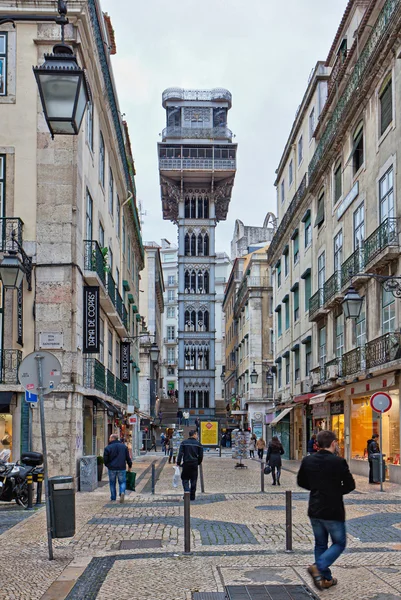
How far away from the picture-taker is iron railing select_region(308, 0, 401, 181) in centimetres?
2327

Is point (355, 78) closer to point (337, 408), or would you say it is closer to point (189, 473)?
point (337, 408)

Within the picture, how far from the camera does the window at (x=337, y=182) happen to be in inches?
1226

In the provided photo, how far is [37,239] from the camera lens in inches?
802

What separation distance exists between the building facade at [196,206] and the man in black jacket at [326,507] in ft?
241

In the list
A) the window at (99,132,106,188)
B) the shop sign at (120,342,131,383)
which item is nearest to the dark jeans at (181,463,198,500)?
the window at (99,132,106,188)

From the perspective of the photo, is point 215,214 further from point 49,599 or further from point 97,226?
point 49,599

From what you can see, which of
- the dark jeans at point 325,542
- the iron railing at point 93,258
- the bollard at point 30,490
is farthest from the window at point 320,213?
the dark jeans at point 325,542

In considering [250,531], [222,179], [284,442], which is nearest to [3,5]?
[250,531]

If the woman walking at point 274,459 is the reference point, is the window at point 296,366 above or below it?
above

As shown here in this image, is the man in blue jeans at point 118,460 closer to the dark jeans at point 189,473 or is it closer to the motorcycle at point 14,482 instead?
the dark jeans at point 189,473

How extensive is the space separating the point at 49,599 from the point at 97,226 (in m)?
19.5

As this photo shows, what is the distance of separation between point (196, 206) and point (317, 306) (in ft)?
176

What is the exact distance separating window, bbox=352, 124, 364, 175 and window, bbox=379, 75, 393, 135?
2.80 meters

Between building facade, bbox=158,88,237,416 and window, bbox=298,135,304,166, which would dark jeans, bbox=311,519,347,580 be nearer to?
window, bbox=298,135,304,166
